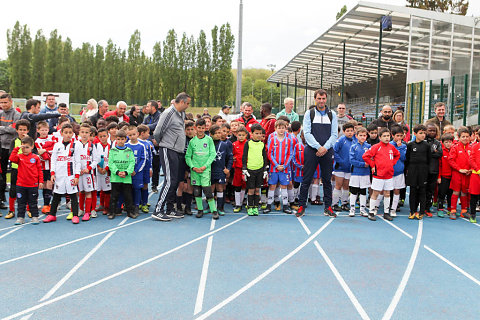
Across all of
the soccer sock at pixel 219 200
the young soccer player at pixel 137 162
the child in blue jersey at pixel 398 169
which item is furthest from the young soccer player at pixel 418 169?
the young soccer player at pixel 137 162

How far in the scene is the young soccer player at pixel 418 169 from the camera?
7.25 meters

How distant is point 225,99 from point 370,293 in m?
47.6

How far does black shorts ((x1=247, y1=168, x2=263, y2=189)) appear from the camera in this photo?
7355 millimetres

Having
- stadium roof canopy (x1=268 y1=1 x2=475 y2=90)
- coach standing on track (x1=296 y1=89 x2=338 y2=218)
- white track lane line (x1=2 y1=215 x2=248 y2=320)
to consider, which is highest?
stadium roof canopy (x1=268 y1=1 x2=475 y2=90)

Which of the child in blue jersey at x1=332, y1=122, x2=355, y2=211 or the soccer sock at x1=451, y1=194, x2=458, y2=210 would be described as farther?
the child in blue jersey at x1=332, y1=122, x2=355, y2=211

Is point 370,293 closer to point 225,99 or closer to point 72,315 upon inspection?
point 72,315

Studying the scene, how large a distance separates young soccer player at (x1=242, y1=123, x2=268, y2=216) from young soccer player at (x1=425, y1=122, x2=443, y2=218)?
119 inches

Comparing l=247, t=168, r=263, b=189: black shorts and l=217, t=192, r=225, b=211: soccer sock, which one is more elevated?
l=247, t=168, r=263, b=189: black shorts

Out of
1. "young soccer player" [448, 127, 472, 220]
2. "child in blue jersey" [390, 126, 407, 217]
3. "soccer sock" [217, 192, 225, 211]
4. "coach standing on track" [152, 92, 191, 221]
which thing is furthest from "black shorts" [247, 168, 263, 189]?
"young soccer player" [448, 127, 472, 220]

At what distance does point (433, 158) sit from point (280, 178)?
2809 millimetres

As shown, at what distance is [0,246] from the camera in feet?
17.4

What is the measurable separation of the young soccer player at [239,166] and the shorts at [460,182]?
12.8 ft

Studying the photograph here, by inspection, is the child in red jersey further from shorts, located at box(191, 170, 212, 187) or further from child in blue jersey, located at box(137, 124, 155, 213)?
child in blue jersey, located at box(137, 124, 155, 213)

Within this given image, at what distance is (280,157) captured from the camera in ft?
24.6
